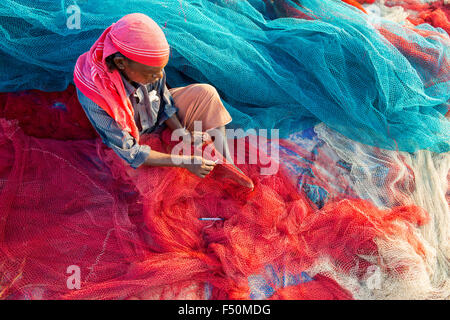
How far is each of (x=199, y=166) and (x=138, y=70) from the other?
553 millimetres

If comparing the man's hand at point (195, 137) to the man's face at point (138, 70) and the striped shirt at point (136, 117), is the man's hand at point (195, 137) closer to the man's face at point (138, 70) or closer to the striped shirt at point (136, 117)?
the striped shirt at point (136, 117)

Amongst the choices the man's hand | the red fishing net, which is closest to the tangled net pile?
the red fishing net

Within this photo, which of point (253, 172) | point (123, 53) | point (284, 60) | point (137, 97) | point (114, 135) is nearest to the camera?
point (123, 53)

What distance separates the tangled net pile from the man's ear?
1.81 feet

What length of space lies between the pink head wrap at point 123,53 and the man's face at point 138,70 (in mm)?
23

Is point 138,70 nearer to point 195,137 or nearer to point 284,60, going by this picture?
point 195,137

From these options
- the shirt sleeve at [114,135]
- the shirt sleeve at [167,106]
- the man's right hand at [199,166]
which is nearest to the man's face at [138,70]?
the shirt sleeve at [114,135]

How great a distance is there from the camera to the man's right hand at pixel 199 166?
186 centimetres

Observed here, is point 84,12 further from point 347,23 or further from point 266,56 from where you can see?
point 347,23

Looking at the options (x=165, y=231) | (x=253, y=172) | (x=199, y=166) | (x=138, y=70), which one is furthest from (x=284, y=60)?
(x=165, y=231)

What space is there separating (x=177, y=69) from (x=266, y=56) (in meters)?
0.52

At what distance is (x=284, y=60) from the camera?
2279 mm

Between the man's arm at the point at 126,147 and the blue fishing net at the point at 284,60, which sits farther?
the blue fishing net at the point at 284,60

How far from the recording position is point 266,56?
2227 millimetres
